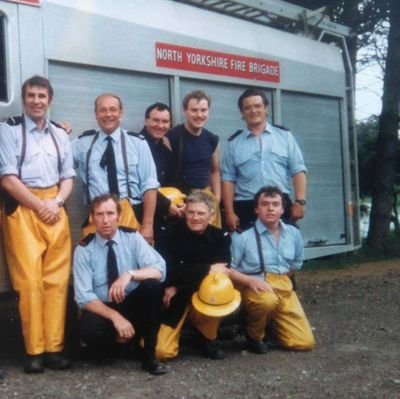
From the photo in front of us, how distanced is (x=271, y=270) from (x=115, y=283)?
1.30 m

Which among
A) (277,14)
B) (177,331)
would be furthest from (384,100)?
(177,331)

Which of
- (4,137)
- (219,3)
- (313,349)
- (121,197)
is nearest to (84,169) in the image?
(121,197)

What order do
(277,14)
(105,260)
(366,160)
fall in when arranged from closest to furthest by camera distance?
(105,260) < (277,14) < (366,160)

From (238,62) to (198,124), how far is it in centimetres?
140

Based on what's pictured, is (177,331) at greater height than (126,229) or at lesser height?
lesser

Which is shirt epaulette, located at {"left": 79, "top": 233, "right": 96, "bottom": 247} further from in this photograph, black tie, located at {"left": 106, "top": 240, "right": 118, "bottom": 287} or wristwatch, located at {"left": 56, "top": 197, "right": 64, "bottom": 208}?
wristwatch, located at {"left": 56, "top": 197, "right": 64, "bottom": 208}

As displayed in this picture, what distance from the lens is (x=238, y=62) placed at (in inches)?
300

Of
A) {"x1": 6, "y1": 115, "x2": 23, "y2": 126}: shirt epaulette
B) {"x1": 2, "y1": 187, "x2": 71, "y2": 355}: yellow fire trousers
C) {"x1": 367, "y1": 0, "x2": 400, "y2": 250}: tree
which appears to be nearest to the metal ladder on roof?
{"x1": 6, "y1": 115, "x2": 23, "y2": 126}: shirt epaulette

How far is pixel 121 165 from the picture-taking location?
19.3 ft

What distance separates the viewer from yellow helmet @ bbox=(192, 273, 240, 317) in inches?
228

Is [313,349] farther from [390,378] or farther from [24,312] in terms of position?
[24,312]

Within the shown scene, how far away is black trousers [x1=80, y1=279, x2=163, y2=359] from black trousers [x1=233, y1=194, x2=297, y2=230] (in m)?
1.29

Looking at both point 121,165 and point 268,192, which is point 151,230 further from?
point 268,192

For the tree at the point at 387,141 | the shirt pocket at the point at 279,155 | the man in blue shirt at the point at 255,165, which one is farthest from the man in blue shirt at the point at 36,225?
the tree at the point at 387,141
